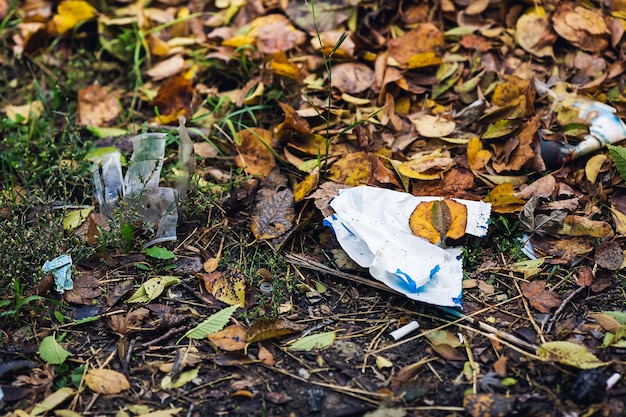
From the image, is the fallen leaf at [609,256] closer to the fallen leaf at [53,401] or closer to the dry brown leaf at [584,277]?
the dry brown leaf at [584,277]

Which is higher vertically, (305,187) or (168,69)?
(168,69)

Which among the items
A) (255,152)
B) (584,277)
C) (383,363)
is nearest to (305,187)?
(255,152)

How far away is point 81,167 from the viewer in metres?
2.39

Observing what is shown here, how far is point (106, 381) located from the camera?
5.55 feet

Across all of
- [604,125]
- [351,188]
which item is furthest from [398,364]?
[604,125]

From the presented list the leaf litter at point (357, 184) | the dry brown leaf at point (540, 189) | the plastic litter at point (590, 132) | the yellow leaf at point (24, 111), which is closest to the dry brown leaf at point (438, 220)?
the leaf litter at point (357, 184)

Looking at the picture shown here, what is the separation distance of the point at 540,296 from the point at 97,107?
77.1 inches

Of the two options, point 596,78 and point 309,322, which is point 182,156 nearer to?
point 309,322

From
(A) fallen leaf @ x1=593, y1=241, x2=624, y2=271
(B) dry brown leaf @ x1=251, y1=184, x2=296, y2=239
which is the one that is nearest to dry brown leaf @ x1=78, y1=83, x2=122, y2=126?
(B) dry brown leaf @ x1=251, y1=184, x2=296, y2=239

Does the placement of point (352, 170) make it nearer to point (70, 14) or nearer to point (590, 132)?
point (590, 132)

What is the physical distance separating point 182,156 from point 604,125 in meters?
1.53

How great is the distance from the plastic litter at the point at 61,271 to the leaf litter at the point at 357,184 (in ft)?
0.17

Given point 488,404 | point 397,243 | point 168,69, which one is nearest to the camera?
point 488,404

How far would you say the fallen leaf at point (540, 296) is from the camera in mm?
1872
